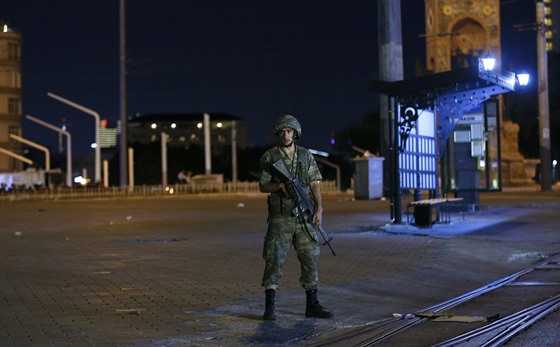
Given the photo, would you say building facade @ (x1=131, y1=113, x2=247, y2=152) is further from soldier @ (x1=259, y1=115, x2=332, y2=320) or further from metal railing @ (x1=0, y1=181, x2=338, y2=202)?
soldier @ (x1=259, y1=115, x2=332, y2=320)

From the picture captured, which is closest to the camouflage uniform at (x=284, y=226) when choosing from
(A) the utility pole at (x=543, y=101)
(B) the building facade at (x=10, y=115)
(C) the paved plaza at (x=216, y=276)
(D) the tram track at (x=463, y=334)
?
(C) the paved plaza at (x=216, y=276)

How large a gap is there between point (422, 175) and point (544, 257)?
7693 millimetres

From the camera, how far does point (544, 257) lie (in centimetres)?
1587

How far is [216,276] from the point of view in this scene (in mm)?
13680

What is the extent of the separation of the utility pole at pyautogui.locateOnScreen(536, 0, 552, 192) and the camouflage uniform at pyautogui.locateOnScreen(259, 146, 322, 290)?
42528mm

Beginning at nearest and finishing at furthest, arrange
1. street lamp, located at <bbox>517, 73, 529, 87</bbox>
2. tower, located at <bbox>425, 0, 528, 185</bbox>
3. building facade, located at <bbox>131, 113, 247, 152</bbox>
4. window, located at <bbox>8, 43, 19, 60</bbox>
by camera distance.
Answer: street lamp, located at <bbox>517, 73, 529, 87</bbox> < tower, located at <bbox>425, 0, 528, 185</bbox> < window, located at <bbox>8, 43, 19, 60</bbox> < building facade, located at <bbox>131, 113, 247, 152</bbox>

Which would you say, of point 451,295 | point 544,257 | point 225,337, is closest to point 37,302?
point 225,337

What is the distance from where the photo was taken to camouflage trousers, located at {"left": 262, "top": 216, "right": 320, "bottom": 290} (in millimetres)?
9641

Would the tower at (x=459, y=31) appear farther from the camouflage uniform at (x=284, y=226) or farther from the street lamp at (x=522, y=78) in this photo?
the camouflage uniform at (x=284, y=226)

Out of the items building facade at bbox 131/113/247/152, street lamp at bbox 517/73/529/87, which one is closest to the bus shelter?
street lamp at bbox 517/73/529/87

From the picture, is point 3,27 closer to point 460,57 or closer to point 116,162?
point 460,57

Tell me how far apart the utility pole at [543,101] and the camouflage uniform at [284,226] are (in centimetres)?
4253

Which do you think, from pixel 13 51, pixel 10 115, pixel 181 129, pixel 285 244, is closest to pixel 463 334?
pixel 285 244

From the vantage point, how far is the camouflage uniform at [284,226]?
9.64 meters
